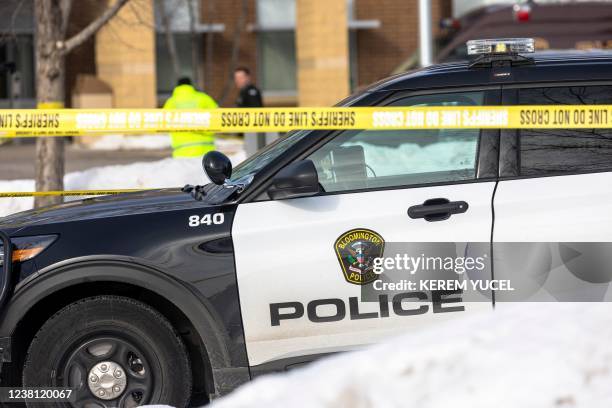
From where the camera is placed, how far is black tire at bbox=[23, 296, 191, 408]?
4.61 metres

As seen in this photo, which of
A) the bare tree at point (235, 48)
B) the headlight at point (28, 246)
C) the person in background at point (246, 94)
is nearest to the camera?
the headlight at point (28, 246)

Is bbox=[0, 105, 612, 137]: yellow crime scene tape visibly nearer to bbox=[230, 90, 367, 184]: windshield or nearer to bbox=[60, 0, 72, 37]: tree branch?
bbox=[230, 90, 367, 184]: windshield

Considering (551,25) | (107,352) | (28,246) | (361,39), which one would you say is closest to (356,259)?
(107,352)

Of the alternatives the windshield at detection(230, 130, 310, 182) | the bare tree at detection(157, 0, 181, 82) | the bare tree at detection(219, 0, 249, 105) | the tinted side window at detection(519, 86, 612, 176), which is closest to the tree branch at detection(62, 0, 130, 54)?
the windshield at detection(230, 130, 310, 182)

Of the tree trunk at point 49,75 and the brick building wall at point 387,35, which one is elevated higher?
the brick building wall at point 387,35

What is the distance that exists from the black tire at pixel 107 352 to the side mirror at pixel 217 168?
2.76 feet

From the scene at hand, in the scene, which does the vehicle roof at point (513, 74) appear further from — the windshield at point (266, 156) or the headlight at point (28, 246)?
the headlight at point (28, 246)

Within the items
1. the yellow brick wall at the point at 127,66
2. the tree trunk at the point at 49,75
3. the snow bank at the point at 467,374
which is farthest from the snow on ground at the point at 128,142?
the snow bank at the point at 467,374

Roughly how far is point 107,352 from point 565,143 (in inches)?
86.1

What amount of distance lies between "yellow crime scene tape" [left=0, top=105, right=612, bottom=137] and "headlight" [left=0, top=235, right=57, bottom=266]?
0.92 m

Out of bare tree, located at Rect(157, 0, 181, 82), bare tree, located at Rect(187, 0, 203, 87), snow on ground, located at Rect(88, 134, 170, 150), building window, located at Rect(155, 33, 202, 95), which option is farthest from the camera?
building window, located at Rect(155, 33, 202, 95)

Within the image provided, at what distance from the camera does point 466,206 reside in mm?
4605

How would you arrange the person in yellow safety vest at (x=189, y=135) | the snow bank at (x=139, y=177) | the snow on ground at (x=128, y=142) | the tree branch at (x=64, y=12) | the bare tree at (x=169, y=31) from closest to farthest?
1. the tree branch at (x=64, y=12)
2. the snow bank at (x=139, y=177)
3. the person in yellow safety vest at (x=189, y=135)
4. the snow on ground at (x=128, y=142)
5. the bare tree at (x=169, y=31)

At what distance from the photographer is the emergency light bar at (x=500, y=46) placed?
16.1 feet
